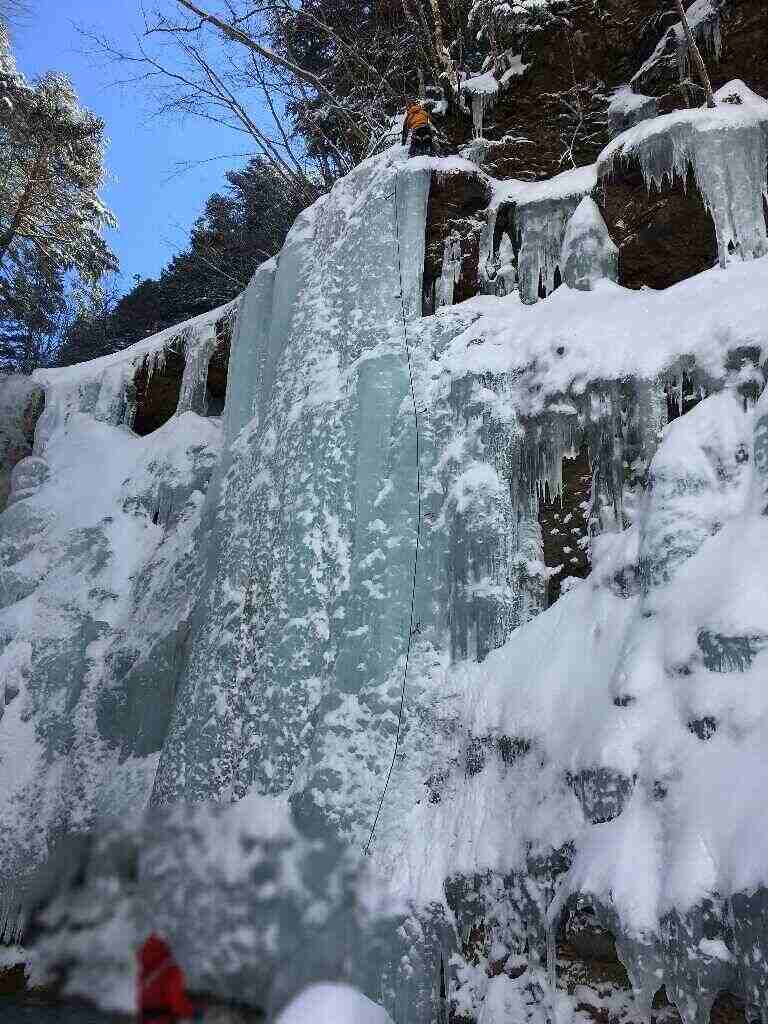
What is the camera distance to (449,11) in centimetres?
845

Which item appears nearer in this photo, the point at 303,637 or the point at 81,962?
the point at 303,637

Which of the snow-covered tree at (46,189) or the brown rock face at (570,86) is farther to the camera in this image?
the snow-covered tree at (46,189)

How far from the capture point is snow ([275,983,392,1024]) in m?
3.49

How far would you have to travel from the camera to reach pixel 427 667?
14.3 feet

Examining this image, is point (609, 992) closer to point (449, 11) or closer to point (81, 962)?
point (81, 962)

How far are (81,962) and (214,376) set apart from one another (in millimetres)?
5230

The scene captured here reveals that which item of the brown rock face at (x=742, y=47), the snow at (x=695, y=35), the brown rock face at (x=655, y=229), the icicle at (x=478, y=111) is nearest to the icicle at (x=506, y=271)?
the brown rock face at (x=655, y=229)

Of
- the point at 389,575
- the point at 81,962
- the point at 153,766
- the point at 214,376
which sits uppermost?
the point at 214,376

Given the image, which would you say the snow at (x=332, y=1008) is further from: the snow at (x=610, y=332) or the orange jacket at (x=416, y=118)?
the orange jacket at (x=416, y=118)

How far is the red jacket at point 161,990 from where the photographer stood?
3.63 metres

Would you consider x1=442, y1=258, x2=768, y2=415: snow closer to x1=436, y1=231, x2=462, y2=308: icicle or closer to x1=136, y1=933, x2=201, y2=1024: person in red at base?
x1=436, y1=231, x2=462, y2=308: icicle

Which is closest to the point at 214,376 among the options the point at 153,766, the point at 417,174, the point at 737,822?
the point at 417,174

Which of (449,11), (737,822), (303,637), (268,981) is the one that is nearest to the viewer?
(737,822)

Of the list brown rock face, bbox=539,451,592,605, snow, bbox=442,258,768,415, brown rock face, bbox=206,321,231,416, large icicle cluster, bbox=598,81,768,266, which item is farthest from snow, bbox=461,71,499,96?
brown rock face, bbox=539,451,592,605
